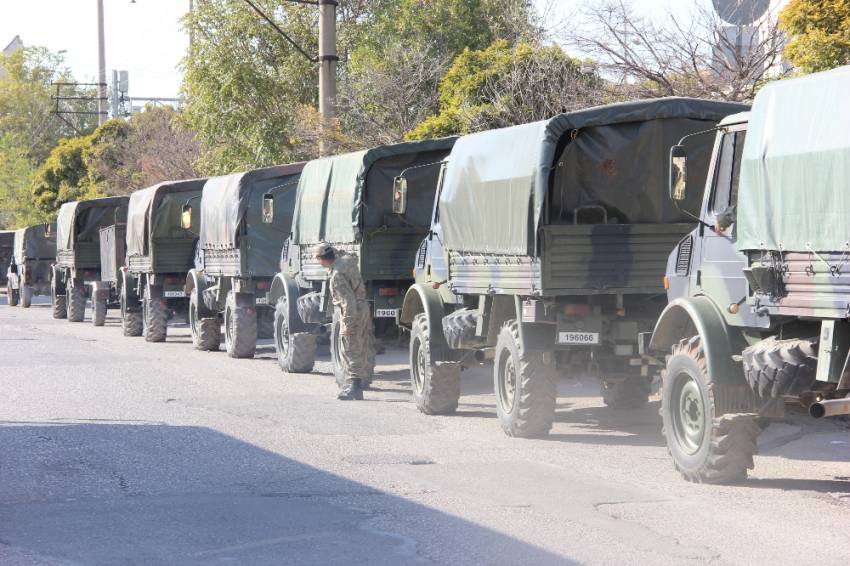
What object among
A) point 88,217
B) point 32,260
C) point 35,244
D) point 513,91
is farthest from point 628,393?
point 32,260

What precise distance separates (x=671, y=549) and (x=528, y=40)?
2288 cm

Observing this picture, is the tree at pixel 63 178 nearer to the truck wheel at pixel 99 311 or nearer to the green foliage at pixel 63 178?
the green foliage at pixel 63 178

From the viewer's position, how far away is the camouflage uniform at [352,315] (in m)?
15.7

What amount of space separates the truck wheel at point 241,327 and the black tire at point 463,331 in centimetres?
837

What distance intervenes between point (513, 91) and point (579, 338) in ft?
42.3

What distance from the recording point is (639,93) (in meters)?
19.8

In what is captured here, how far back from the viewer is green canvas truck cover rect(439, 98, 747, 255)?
473 inches

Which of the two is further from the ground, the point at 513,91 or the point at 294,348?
the point at 513,91

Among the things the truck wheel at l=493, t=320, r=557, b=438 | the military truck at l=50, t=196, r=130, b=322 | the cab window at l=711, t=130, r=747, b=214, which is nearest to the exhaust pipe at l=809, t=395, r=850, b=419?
the cab window at l=711, t=130, r=747, b=214

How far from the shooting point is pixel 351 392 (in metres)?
15.6

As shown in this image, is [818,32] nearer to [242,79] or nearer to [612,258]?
[612,258]

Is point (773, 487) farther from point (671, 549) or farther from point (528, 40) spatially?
point (528, 40)

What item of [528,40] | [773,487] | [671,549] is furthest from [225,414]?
[528,40]

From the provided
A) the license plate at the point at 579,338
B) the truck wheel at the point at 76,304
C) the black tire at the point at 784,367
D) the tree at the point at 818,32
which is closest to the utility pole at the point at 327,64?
the truck wheel at the point at 76,304
